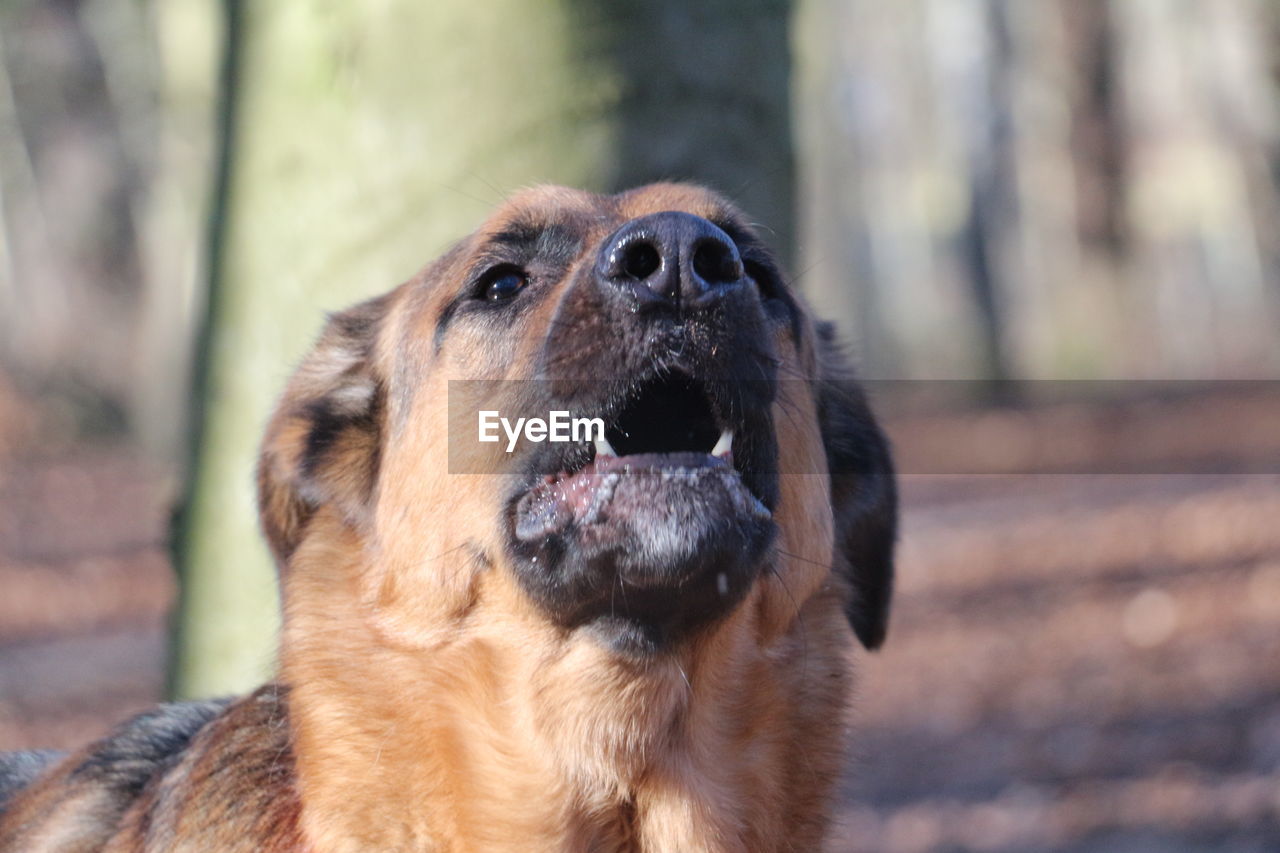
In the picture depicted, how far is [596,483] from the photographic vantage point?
8.71ft

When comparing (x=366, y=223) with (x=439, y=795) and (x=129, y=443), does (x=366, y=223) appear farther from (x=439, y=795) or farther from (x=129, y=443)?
(x=129, y=443)

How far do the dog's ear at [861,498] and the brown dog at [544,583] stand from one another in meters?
0.16

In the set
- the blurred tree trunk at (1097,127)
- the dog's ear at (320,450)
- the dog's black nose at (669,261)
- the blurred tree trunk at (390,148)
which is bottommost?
the dog's ear at (320,450)

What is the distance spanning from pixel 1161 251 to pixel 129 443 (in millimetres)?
19306

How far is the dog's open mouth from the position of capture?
8.47 feet

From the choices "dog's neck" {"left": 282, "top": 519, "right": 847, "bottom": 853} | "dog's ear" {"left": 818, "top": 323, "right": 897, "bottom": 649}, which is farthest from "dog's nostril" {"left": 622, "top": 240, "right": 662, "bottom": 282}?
"dog's ear" {"left": 818, "top": 323, "right": 897, "bottom": 649}

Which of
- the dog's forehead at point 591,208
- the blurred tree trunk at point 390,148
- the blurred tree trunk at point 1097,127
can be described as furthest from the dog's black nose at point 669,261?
the blurred tree trunk at point 1097,127

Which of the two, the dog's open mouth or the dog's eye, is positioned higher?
the dog's eye

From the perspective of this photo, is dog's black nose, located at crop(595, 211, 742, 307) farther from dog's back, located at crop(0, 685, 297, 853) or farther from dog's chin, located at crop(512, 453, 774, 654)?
dog's back, located at crop(0, 685, 297, 853)

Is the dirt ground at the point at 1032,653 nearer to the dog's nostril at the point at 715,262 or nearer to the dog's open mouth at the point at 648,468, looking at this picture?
the dog's open mouth at the point at 648,468

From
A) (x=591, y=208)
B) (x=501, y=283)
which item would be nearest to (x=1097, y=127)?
(x=591, y=208)

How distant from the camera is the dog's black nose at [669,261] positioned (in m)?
2.61

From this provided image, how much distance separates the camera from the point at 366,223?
457 cm

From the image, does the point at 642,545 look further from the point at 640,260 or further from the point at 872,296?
the point at 872,296
